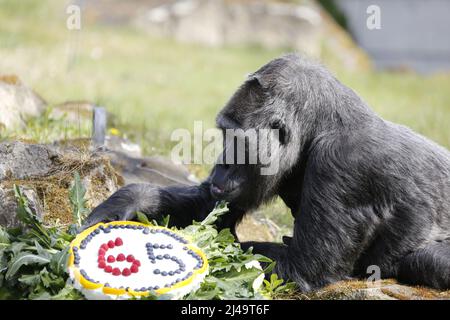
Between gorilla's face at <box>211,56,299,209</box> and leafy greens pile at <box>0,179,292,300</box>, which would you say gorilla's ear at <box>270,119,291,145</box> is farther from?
leafy greens pile at <box>0,179,292,300</box>

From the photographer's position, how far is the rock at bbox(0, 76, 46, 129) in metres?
7.74

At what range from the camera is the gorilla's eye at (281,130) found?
479 cm

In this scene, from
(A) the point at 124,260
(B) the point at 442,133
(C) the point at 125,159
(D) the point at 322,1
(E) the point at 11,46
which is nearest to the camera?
(A) the point at 124,260

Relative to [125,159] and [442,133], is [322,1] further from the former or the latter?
[125,159]

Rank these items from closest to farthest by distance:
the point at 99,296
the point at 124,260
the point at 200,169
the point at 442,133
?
1. the point at 99,296
2. the point at 124,260
3. the point at 200,169
4. the point at 442,133

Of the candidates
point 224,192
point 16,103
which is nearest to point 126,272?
point 224,192

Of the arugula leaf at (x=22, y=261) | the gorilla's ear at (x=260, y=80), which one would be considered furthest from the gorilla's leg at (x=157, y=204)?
the gorilla's ear at (x=260, y=80)

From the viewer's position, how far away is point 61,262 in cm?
429

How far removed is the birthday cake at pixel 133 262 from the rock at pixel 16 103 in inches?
134

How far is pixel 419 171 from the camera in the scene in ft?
15.6

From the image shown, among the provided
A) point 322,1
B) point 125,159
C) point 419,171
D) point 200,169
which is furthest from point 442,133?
point 322,1

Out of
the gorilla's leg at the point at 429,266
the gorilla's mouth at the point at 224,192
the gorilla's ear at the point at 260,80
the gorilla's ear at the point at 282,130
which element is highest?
the gorilla's ear at the point at 260,80

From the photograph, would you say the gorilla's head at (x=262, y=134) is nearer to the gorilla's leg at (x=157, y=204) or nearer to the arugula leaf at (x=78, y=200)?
the gorilla's leg at (x=157, y=204)
